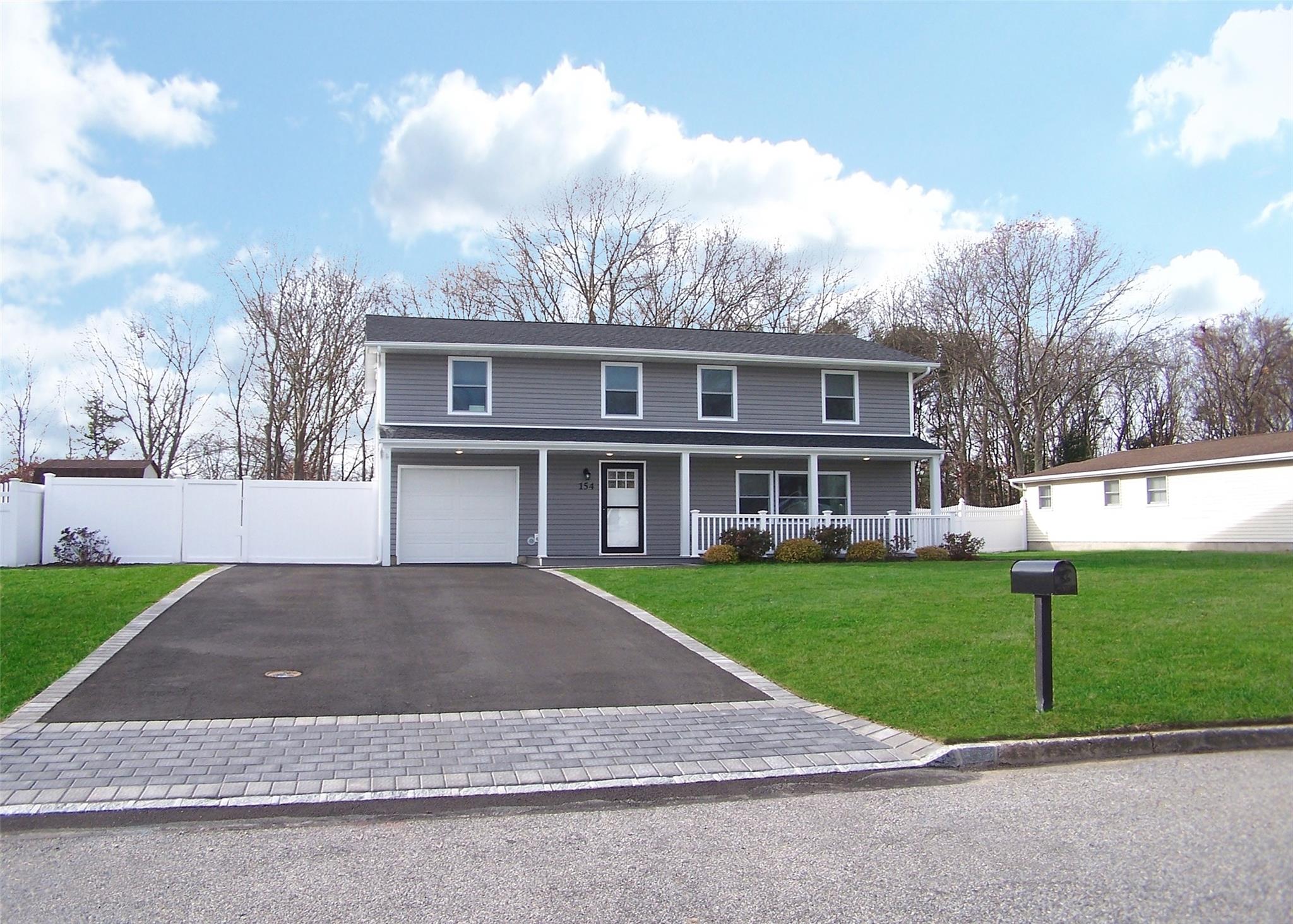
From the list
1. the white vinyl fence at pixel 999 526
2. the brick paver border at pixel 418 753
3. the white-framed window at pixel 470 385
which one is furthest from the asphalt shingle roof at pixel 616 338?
the brick paver border at pixel 418 753

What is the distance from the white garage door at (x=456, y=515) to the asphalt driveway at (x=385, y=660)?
23.3 feet

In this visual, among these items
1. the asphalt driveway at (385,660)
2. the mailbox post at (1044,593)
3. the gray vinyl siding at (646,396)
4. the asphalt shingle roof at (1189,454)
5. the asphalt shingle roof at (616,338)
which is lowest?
the asphalt driveway at (385,660)

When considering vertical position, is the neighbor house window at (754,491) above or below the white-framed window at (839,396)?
below

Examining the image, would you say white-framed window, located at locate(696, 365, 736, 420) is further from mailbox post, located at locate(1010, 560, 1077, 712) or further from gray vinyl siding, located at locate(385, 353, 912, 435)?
mailbox post, located at locate(1010, 560, 1077, 712)

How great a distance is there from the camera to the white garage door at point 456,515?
837 inches

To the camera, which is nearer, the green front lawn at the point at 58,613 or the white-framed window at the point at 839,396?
the green front lawn at the point at 58,613

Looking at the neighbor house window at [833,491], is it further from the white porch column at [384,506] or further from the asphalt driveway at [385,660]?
the asphalt driveway at [385,660]

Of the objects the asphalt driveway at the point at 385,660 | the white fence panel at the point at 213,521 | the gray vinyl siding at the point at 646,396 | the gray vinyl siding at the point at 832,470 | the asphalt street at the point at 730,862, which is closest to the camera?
the asphalt street at the point at 730,862

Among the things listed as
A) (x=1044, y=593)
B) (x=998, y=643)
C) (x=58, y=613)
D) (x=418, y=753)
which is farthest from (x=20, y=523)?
(x=1044, y=593)

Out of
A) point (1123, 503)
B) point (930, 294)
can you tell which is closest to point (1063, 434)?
point (930, 294)

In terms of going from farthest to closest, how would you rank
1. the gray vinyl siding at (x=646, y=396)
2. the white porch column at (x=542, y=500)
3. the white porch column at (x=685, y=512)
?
1. the gray vinyl siding at (x=646, y=396)
2. the white porch column at (x=685, y=512)
3. the white porch column at (x=542, y=500)

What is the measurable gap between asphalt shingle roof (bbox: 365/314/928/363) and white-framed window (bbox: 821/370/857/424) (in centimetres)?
58

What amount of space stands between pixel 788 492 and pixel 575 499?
17.7ft

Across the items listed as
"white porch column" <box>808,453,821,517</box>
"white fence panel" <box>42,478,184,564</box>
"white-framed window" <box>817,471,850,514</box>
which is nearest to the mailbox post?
"white porch column" <box>808,453,821,517</box>
